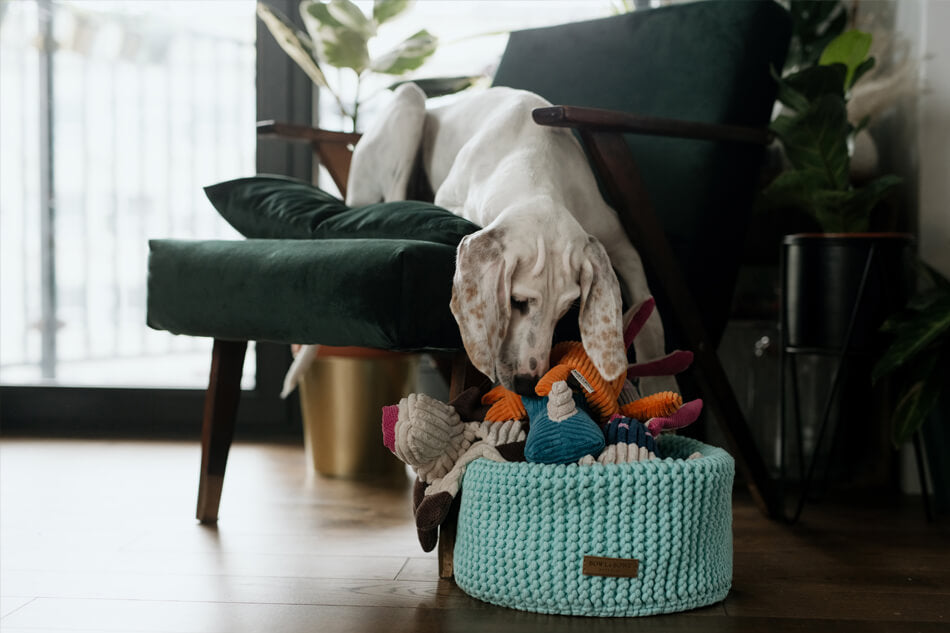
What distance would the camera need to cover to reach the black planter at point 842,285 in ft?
5.98

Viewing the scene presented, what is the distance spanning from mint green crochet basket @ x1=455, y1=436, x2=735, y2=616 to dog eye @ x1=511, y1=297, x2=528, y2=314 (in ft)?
0.86

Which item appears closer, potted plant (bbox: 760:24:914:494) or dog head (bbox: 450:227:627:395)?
dog head (bbox: 450:227:627:395)

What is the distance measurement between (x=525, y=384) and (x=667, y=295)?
49 cm

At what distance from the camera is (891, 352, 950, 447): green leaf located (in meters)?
1.79

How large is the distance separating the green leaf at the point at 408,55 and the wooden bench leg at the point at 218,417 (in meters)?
1.03

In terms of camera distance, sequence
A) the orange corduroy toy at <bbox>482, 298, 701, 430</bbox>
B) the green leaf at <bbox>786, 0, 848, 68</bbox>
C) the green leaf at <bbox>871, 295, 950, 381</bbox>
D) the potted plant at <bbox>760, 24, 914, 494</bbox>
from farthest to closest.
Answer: the green leaf at <bbox>786, 0, 848, 68</bbox> → the potted plant at <bbox>760, 24, 914, 494</bbox> → the green leaf at <bbox>871, 295, 950, 381</bbox> → the orange corduroy toy at <bbox>482, 298, 701, 430</bbox>

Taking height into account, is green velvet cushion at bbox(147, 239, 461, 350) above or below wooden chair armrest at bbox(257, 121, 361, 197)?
below

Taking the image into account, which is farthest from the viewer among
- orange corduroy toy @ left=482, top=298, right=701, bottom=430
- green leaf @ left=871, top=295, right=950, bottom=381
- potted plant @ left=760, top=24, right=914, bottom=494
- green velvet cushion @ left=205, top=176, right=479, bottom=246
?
potted plant @ left=760, top=24, right=914, bottom=494

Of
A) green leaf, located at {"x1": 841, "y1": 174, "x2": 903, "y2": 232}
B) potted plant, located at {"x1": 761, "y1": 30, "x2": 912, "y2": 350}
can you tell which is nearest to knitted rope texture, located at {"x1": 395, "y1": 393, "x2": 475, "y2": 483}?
potted plant, located at {"x1": 761, "y1": 30, "x2": 912, "y2": 350}

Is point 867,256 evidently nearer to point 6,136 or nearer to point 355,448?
point 355,448

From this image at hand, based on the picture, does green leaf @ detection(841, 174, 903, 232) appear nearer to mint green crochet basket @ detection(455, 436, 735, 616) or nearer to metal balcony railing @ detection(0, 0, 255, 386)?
mint green crochet basket @ detection(455, 436, 735, 616)

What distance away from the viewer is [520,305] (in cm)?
139

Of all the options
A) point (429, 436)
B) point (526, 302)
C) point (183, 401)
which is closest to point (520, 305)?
point (526, 302)

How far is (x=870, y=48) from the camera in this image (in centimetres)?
221
